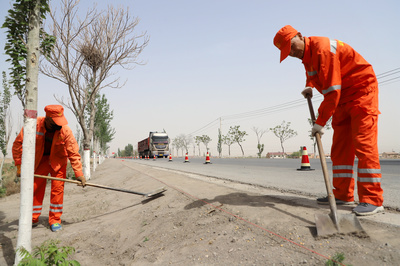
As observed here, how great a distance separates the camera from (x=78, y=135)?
109ft

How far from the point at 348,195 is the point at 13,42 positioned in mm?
5127

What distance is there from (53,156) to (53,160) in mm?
77

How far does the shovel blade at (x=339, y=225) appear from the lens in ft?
7.04

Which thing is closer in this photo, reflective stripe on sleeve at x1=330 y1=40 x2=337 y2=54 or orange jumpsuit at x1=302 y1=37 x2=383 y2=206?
orange jumpsuit at x1=302 y1=37 x2=383 y2=206

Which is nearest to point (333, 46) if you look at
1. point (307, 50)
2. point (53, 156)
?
point (307, 50)

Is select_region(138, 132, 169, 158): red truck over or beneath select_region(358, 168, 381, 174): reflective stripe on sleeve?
over

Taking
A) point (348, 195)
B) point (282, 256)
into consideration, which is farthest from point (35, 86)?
point (348, 195)

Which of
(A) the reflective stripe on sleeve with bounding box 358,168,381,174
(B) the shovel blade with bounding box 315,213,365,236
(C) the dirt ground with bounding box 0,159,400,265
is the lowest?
(C) the dirt ground with bounding box 0,159,400,265

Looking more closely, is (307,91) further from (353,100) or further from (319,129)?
(319,129)

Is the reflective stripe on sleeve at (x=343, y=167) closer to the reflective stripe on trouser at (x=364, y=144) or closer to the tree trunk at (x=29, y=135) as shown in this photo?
the reflective stripe on trouser at (x=364, y=144)

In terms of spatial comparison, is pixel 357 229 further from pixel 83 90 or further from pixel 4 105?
pixel 4 105

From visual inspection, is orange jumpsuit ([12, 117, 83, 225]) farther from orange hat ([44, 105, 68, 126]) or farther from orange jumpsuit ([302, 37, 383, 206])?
orange jumpsuit ([302, 37, 383, 206])

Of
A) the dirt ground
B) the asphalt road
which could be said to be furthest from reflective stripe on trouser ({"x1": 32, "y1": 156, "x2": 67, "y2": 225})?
the asphalt road

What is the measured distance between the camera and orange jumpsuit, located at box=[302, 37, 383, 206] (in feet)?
8.43
